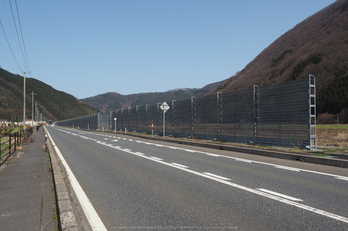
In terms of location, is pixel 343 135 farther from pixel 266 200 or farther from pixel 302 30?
pixel 302 30

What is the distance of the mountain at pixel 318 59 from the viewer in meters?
98.1

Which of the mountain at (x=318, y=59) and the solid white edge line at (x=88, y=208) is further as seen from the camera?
the mountain at (x=318, y=59)

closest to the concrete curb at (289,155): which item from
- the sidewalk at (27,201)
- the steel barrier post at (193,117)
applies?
the steel barrier post at (193,117)

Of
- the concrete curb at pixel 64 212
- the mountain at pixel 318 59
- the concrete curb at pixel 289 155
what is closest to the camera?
the concrete curb at pixel 64 212

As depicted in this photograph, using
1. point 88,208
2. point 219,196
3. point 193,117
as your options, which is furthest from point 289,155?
point 193,117

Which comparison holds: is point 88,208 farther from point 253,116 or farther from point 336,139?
point 336,139

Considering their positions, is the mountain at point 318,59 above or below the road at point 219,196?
above

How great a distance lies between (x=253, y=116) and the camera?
50.5 ft

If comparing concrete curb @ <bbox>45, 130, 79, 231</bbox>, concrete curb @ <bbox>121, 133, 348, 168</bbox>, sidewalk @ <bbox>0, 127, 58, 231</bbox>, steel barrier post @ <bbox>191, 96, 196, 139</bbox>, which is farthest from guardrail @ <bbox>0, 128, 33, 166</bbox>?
steel barrier post @ <bbox>191, 96, 196, 139</bbox>

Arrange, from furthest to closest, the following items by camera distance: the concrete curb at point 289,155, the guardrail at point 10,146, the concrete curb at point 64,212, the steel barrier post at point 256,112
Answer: the steel barrier post at point 256,112
the guardrail at point 10,146
the concrete curb at point 289,155
the concrete curb at point 64,212

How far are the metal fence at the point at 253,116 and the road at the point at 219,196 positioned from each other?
147 inches

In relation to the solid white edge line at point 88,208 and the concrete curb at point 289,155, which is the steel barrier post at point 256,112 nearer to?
the concrete curb at point 289,155

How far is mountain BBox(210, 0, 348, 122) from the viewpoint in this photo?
322 feet

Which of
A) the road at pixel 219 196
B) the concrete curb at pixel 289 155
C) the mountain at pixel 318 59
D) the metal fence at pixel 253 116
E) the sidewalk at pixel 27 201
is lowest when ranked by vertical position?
the sidewalk at pixel 27 201
